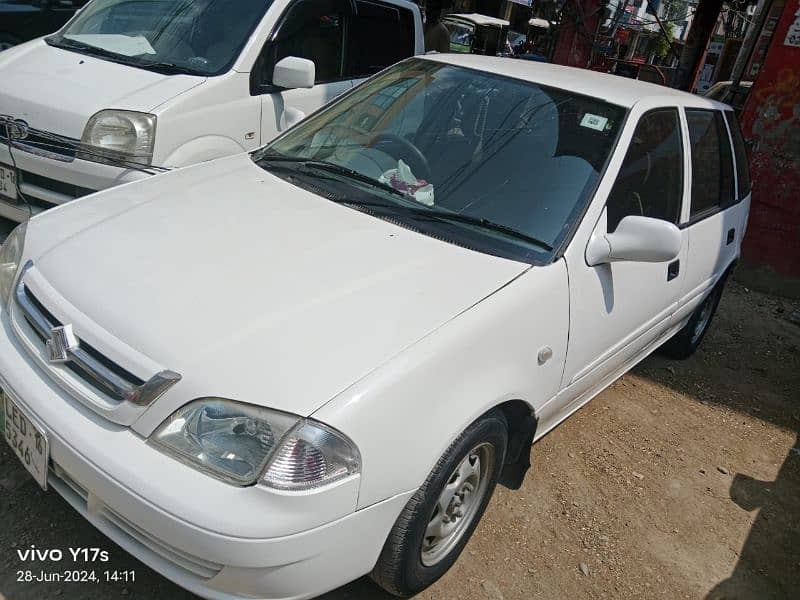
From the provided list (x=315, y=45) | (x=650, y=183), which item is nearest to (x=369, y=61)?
(x=315, y=45)

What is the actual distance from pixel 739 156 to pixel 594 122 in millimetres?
1783

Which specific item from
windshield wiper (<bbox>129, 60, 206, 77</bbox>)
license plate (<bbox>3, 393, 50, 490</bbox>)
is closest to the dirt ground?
license plate (<bbox>3, 393, 50, 490</bbox>)

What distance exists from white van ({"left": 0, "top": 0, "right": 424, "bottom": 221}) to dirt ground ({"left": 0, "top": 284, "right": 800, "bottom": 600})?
1.76m

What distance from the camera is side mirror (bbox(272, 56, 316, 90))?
3986mm

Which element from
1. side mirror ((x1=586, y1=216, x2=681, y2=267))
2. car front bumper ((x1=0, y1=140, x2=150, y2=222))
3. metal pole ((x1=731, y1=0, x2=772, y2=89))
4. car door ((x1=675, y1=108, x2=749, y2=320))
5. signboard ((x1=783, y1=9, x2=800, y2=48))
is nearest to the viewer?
side mirror ((x1=586, y1=216, x2=681, y2=267))

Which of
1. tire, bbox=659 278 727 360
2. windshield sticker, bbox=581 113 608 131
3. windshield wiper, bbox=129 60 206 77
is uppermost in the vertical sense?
windshield sticker, bbox=581 113 608 131

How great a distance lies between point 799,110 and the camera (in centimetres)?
553

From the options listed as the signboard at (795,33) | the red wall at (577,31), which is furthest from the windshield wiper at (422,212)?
the red wall at (577,31)

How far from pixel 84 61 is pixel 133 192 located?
6.29 ft

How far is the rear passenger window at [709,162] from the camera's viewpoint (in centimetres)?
325

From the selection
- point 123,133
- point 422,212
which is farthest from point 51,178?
point 422,212

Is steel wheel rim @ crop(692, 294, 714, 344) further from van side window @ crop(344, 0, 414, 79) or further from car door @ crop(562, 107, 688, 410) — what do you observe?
van side window @ crop(344, 0, 414, 79)

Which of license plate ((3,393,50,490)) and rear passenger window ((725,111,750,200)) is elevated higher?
rear passenger window ((725,111,750,200))

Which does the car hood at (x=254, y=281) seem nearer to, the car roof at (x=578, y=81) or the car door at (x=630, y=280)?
the car door at (x=630, y=280)
